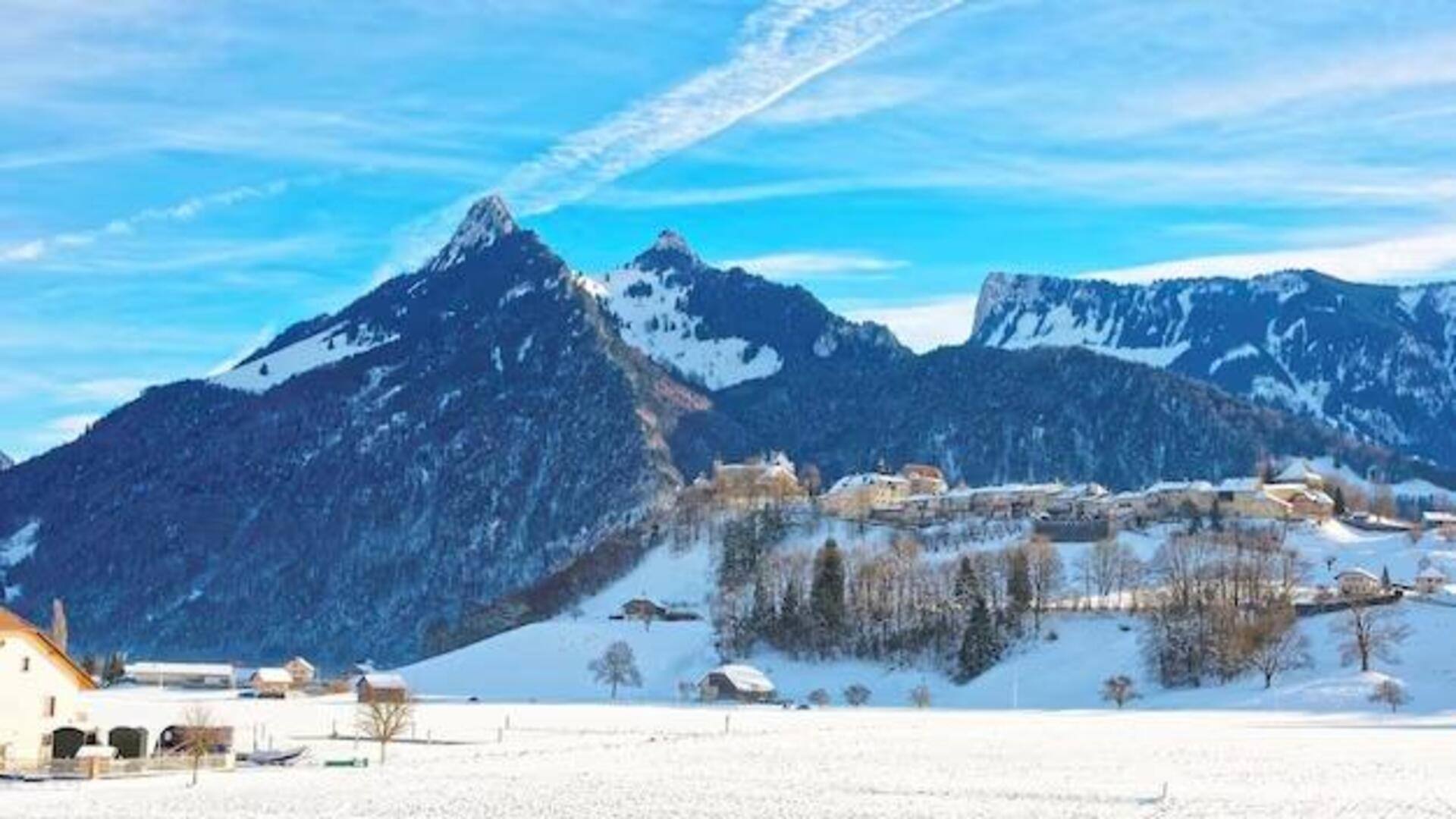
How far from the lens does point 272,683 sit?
176875 mm

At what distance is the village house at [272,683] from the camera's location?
172250 millimetres

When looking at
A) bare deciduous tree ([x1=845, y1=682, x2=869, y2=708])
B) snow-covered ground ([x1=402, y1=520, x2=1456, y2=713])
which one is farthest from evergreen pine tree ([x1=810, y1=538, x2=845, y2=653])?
bare deciduous tree ([x1=845, y1=682, x2=869, y2=708])

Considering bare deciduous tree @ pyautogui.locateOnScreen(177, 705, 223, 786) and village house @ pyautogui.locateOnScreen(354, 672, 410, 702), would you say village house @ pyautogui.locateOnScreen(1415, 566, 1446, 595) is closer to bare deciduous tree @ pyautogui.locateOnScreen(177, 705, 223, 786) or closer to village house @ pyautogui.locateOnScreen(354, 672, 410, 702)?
village house @ pyautogui.locateOnScreen(354, 672, 410, 702)

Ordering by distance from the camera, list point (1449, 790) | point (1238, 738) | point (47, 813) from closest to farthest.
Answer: point (47, 813)
point (1449, 790)
point (1238, 738)

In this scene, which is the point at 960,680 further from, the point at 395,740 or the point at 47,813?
the point at 47,813

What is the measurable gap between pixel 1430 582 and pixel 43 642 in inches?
4682

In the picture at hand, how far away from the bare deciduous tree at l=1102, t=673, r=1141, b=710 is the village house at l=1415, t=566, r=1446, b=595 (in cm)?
3357

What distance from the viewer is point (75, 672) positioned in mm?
79938

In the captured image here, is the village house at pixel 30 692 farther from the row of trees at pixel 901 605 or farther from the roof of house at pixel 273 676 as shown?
the roof of house at pixel 273 676

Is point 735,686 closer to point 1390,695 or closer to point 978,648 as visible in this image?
point 978,648

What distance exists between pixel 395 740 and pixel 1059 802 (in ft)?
141

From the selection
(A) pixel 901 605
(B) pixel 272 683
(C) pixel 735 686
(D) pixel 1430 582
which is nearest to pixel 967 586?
(A) pixel 901 605

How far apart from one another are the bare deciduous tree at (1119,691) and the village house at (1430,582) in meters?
33.6

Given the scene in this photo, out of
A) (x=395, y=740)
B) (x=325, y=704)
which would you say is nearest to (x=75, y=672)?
(x=395, y=740)
